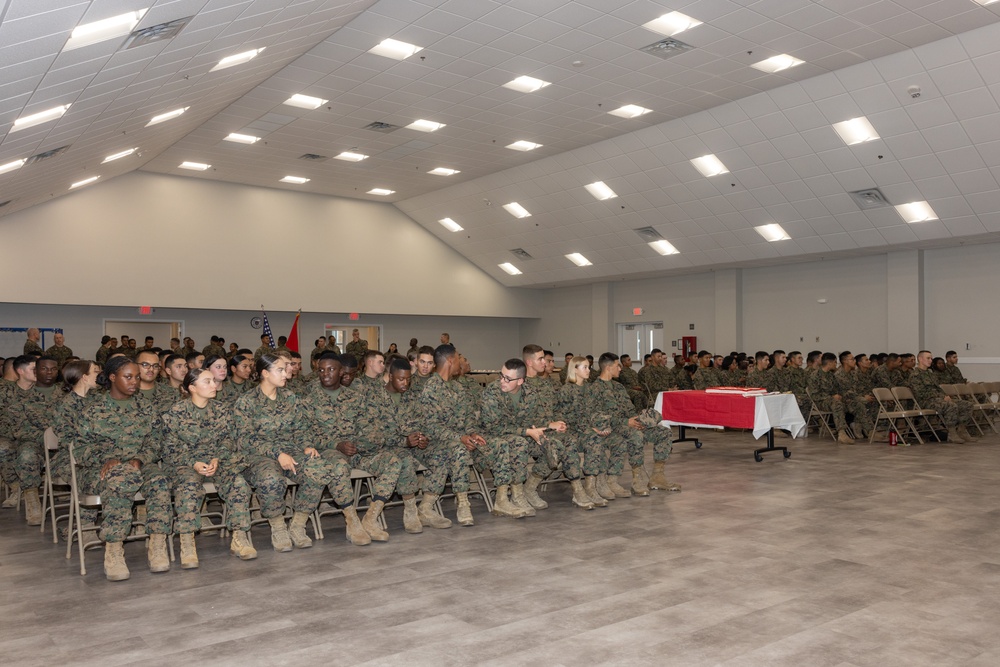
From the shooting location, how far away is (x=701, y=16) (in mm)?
10422

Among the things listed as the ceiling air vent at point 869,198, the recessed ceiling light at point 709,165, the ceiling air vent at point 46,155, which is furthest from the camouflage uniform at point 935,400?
the ceiling air vent at point 46,155

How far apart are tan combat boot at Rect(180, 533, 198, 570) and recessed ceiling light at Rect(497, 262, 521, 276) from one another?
62.8 feet

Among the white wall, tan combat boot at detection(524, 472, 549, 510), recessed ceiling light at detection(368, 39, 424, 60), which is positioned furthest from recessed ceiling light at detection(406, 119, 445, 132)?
tan combat boot at detection(524, 472, 549, 510)

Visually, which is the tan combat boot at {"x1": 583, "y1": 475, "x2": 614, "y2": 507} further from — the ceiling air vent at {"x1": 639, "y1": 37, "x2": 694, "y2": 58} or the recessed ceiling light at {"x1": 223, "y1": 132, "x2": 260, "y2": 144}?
the recessed ceiling light at {"x1": 223, "y1": 132, "x2": 260, "y2": 144}

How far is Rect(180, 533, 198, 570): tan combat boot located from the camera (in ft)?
17.6

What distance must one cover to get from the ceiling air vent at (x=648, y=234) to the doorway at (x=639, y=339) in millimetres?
4270

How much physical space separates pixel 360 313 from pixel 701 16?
1426 cm

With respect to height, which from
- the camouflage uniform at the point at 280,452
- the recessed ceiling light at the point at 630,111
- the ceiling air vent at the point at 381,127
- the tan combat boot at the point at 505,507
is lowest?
the tan combat boot at the point at 505,507

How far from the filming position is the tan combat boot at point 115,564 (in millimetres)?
5074

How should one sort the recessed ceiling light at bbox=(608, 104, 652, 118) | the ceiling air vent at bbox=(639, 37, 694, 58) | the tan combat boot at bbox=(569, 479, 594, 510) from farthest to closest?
the recessed ceiling light at bbox=(608, 104, 652, 118)
the ceiling air vent at bbox=(639, 37, 694, 58)
the tan combat boot at bbox=(569, 479, 594, 510)

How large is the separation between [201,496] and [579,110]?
11148mm

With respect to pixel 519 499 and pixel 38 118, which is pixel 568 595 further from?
pixel 38 118

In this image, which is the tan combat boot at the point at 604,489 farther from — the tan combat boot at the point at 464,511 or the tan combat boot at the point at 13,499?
the tan combat boot at the point at 13,499

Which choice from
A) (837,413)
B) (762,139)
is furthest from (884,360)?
(762,139)
